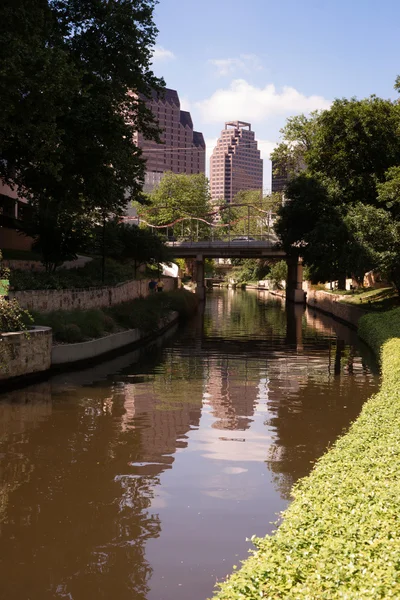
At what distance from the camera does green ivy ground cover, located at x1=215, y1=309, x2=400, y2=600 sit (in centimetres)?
554

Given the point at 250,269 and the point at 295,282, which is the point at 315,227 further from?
the point at 250,269

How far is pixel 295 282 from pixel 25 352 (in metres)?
66.7

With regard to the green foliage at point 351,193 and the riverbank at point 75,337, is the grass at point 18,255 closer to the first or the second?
the riverbank at point 75,337

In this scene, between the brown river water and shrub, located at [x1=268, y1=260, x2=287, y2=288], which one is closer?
the brown river water

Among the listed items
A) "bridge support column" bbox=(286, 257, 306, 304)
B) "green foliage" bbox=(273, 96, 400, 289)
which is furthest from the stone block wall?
"bridge support column" bbox=(286, 257, 306, 304)

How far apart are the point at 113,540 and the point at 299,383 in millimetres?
14603

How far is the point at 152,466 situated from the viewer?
13.1 meters

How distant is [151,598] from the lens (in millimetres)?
7789

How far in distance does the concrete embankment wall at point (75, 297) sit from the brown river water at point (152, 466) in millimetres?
4020

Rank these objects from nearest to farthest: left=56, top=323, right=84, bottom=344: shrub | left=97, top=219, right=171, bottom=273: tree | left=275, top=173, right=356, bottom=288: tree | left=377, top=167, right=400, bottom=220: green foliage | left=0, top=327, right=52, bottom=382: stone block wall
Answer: left=0, top=327, right=52, bottom=382: stone block wall
left=56, top=323, right=84, bottom=344: shrub
left=377, top=167, right=400, bottom=220: green foliage
left=275, top=173, right=356, bottom=288: tree
left=97, top=219, right=171, bottom=273: tree

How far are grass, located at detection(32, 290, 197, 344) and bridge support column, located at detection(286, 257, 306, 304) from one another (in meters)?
33.3

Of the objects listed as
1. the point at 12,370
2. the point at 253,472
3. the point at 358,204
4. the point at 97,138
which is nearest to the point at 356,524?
the point at 253,472

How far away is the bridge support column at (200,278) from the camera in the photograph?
86.3m

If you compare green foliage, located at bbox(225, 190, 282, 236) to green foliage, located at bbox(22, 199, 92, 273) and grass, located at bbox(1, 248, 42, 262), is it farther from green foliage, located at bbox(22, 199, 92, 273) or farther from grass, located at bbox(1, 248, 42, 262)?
green foliage, located at bbox(22, 199, 92, 273)
